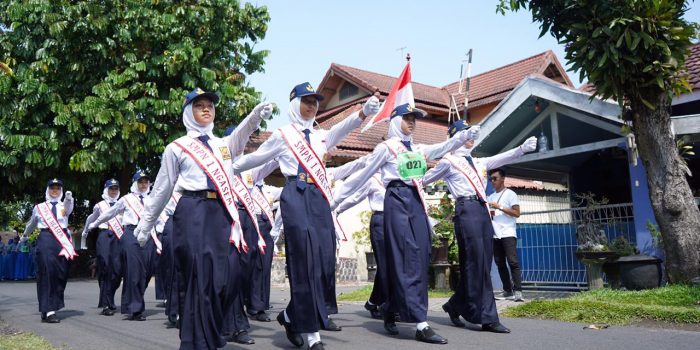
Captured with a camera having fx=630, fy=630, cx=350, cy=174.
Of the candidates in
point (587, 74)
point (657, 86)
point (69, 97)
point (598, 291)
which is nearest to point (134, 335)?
point (598, 291)

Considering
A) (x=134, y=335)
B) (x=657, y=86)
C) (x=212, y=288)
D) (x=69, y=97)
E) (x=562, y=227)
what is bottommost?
(x=134, y=335)

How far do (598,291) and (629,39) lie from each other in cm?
356

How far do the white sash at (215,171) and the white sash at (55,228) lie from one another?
5.16 meters

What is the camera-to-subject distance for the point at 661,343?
582 centimetres

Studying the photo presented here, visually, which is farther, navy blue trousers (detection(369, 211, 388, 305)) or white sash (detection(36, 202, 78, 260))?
white sash (detection(36, 202, 78, 260))

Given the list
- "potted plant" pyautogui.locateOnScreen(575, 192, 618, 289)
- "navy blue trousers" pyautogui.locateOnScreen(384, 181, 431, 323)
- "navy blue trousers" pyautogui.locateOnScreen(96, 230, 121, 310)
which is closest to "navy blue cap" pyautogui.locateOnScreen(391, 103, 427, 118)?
"navy blue trousers" pyautogui.locateOnScreen(384, 181, 431, 323)

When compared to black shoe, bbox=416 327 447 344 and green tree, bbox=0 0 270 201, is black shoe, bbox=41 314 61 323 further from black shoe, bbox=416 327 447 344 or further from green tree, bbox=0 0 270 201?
green tree, bbox=0 0 270 201

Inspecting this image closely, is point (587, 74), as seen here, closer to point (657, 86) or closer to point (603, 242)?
point (657, 86)

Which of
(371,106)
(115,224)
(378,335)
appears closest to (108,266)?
(115,224)

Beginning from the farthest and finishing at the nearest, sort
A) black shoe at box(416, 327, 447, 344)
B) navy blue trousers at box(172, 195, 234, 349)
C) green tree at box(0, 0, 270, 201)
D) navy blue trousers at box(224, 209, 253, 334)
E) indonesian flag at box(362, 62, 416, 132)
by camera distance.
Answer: green tree at box(0, 0, 270, 201) → indonesian flag at box(362, 62, 416, 132) → black shoe at box(416, 327, 447, 344) → navy blue trousers at box(224, 209, 253, 334) → navy blue trousers at box(172, 195, 234, 349)

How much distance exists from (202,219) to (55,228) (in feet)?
17.8

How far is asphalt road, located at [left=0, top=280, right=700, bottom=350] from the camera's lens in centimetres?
588

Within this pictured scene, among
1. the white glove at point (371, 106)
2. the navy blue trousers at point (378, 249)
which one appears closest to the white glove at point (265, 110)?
the white glove at point (371, 106)

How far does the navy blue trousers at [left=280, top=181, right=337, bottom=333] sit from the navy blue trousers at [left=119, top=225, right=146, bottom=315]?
4.12 m
